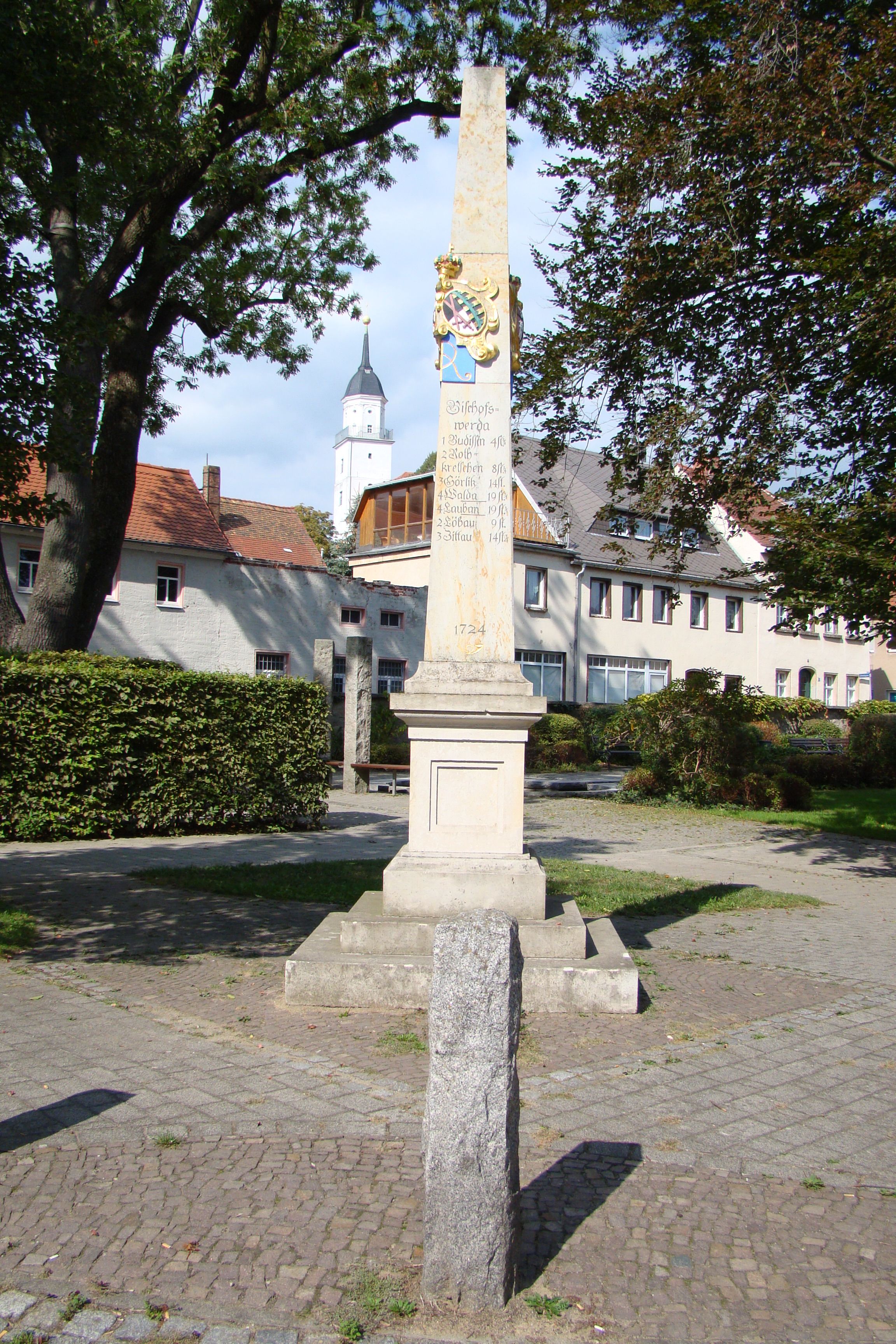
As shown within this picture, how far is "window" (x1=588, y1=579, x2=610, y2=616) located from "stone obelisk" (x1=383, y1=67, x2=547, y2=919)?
104 feet

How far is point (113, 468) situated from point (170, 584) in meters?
15.3

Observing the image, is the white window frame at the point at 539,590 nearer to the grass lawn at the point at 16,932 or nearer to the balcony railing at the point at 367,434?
the grass lawn at the point at 16,932

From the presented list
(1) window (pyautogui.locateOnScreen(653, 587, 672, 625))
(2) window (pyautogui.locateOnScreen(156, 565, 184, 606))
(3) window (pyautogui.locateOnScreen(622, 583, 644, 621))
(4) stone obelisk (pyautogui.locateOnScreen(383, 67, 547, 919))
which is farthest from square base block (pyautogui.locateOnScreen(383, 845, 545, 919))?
(1) window (pyautogui.locateOnScreen(653, 587, 672, 625))

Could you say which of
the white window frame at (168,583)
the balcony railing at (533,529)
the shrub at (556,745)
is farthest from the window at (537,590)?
the white window frame at (168,583)

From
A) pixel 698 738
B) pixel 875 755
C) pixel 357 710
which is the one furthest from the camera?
pixel 875 755

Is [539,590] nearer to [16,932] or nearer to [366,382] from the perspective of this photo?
[16,932]

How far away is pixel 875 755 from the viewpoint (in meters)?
24.8

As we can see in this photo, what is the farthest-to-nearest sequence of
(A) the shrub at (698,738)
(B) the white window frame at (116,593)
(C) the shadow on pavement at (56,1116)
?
(B) the white window frame at (116,593), (A) the shrub at (698,738), (C) the shadow on pavement at (56,1116)

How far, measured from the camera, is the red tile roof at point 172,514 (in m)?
27.6

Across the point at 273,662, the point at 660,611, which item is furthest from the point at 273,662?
the point at 660,611

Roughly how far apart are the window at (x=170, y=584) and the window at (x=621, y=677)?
1583cm

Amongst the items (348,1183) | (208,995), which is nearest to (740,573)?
(208,995)

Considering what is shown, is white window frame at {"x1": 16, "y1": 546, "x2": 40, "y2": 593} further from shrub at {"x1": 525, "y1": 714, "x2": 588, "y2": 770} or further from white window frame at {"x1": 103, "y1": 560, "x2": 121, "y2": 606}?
shrub at {"x1": 525, "y1": 714, "x2": 588, "y2": 770}

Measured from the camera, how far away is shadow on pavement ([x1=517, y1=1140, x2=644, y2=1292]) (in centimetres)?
307
